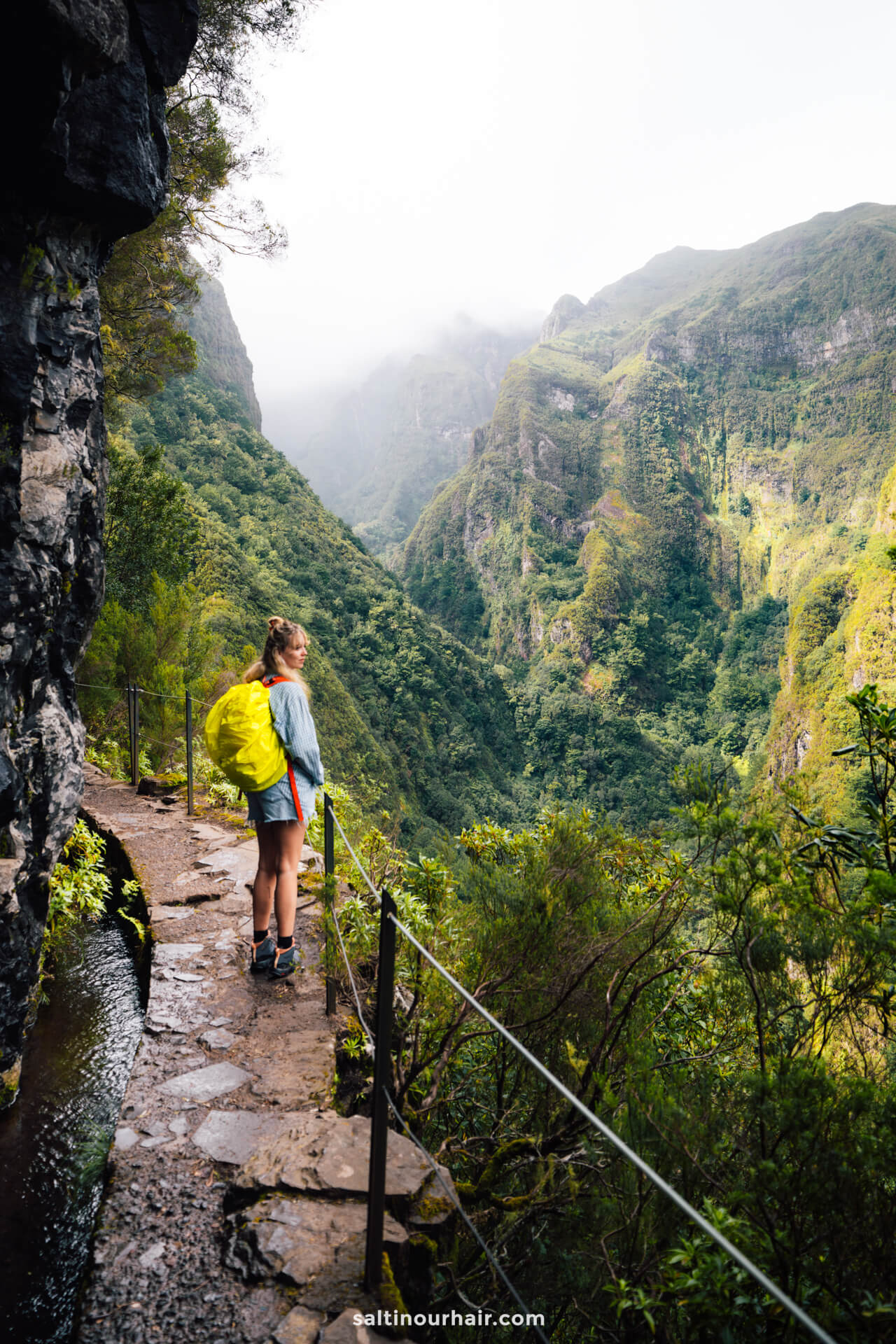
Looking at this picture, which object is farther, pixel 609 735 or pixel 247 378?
pixel 247 378

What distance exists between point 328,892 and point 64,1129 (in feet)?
4.02

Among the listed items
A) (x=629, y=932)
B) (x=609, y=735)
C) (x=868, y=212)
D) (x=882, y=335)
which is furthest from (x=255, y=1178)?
(x=868, y=212)

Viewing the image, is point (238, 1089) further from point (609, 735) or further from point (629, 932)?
point (609, 735)

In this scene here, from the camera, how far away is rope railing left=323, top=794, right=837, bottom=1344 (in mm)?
665

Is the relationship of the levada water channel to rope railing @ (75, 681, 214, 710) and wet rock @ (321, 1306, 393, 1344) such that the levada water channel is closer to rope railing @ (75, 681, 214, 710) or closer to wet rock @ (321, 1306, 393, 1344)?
wet rock @ (321, 1306, 393, 1344)

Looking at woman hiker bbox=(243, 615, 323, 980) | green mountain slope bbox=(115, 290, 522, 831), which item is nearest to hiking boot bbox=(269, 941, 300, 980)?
woman hiker bbox=(243, 615, 323, 980)

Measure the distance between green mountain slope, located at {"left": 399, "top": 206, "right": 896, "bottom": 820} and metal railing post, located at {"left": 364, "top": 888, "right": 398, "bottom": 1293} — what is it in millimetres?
48744

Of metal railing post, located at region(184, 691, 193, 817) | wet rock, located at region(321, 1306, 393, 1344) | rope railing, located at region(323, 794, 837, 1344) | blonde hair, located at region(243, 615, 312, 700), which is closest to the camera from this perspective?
rope railing, located at region(323, 794, 837, 1344)

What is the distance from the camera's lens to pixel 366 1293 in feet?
5.08

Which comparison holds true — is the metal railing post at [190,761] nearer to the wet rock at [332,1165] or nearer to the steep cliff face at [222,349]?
the wet rock at [332,1165]

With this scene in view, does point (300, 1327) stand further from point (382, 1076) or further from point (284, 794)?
point (284, 794)

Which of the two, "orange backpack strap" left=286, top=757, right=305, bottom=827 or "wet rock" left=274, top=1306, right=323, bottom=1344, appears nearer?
"wet rock" left=274, top=1306, right=323, bottom=1344

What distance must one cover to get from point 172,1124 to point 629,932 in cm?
162

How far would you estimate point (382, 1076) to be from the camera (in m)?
1.46
